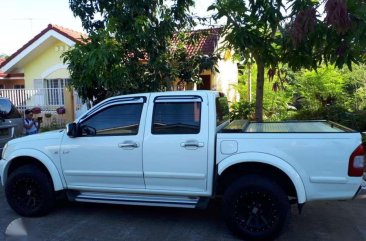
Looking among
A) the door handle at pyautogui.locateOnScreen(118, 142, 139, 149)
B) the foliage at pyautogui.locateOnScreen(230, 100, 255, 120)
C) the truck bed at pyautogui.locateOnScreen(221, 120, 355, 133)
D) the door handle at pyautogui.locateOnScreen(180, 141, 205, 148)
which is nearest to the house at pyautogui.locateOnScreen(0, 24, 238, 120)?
the foliage at pyautogui.locateOnScreen(230, 100, 255, 120)

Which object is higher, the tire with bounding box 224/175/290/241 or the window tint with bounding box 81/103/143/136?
the window tint with bounding box 81/103/143/136

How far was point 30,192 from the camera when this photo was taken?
5.75m

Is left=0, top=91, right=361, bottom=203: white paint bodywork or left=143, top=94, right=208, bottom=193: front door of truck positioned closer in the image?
left=0, top=91, right=361, bottom=203: white paint bodywork

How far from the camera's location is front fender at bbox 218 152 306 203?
4.64m

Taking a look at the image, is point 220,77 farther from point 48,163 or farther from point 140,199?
point 140,199

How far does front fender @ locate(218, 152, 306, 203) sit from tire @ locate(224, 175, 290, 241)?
0.21 metres

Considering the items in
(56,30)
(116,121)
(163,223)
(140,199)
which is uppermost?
(56,30)

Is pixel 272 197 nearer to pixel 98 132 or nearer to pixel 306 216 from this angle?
pixel 306 216

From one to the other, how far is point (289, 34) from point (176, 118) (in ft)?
8.28

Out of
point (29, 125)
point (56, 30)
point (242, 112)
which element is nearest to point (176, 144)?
point (29, 125)

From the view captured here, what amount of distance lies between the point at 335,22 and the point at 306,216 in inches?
104

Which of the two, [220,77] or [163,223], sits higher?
[220,77]

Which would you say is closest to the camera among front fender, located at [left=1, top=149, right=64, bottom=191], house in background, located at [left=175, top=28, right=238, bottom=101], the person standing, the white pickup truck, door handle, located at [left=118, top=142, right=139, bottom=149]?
the white pickup truck

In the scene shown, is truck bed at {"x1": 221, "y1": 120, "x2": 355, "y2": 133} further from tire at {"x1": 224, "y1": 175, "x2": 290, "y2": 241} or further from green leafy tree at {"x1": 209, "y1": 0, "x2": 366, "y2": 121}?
green leafy tree at {"x1": 209, "y1": 0, "x2": 366, "y2": 121}
